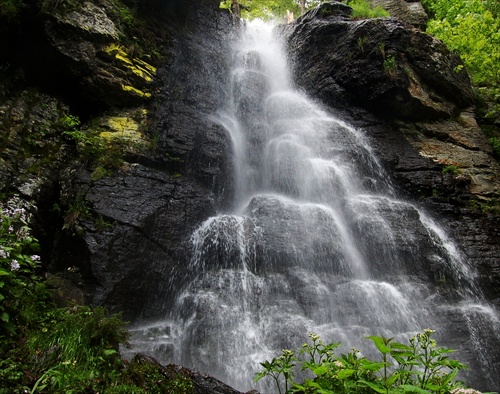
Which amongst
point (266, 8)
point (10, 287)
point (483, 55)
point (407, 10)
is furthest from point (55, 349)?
point (266, 8)

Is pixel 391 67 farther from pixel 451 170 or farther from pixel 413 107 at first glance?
pixel 451 170

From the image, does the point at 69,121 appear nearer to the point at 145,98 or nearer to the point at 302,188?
the point at 145,98

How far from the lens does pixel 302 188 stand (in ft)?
31.8

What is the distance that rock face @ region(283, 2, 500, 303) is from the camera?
1038 cm

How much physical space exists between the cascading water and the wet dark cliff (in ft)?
1.88

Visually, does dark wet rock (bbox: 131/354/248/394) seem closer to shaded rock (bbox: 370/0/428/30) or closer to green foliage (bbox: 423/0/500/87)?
green foliage (bbox: 423/0/500/87)

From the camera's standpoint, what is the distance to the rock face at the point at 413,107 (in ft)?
34.1

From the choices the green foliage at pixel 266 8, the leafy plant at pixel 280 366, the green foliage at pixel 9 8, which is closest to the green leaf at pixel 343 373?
the leafy plant at pixel 280 366

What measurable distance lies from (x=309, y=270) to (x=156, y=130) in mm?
5432

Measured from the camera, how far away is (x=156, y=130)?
9273mm

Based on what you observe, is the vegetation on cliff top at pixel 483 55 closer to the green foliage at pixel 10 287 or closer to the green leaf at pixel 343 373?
the green leaf at pixel 343 373

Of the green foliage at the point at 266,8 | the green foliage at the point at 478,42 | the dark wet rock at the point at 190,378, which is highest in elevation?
the green foliage at the point at 266,8

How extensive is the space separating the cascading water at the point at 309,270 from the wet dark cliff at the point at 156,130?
0.57 m

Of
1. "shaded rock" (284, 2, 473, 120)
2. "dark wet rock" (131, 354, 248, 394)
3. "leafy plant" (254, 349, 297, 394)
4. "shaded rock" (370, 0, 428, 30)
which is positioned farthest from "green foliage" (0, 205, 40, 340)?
"shaded rock" (370, 0, 428, 30)
